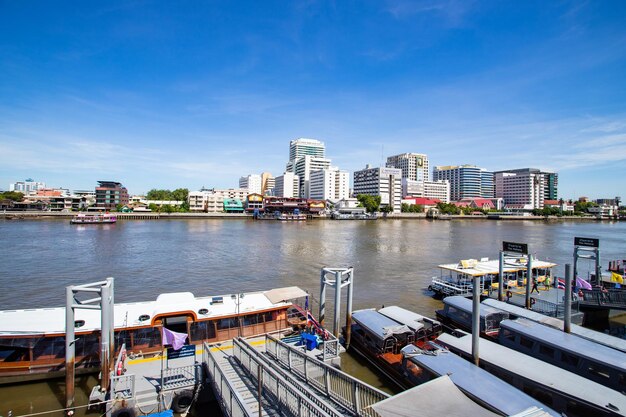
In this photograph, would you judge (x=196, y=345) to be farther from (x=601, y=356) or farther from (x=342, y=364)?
(x=601, y=356)

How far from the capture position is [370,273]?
33.4m

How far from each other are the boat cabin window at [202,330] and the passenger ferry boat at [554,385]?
9978mm

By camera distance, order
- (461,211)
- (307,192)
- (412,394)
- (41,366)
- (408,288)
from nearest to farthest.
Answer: (412,394) → (41,366) → (408,288) → (461,211) → (307,192)

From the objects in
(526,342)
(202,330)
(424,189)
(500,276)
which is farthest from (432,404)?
(424,189)

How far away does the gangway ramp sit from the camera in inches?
285

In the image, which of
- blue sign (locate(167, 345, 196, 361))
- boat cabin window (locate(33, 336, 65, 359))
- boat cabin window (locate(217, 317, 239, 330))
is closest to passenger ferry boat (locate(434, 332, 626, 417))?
boat cabin window (locate(217, 317, 239, 330))

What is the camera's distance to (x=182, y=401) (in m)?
11.3

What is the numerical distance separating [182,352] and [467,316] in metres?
13.9

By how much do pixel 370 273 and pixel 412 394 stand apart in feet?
86.6

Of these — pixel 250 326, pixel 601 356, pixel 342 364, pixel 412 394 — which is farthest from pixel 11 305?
pixel 601 356

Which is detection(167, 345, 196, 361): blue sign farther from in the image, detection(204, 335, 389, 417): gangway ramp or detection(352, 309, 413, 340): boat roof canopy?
detection(352, 309, 413, 340): boat roof canopy

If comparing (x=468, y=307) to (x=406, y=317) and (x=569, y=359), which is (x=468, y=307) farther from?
(x=569, y=359)

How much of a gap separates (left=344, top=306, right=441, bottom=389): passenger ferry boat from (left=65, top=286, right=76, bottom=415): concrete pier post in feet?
Result: 36.5

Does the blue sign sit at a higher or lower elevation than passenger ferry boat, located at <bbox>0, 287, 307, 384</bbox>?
lower
